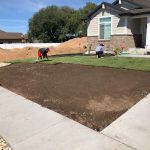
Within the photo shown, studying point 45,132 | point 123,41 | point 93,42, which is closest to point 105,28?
point 93,42

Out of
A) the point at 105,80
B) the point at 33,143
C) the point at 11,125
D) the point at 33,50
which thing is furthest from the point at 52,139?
the point at 33,50

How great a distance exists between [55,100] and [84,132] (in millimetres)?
2608

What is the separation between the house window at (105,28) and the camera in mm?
21347

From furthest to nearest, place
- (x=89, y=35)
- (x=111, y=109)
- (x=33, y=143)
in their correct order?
(x=89, y=35), (x=111, y=109), (x=33, y=143)

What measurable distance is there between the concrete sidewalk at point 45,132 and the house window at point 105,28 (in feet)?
51.9

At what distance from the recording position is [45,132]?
536cm

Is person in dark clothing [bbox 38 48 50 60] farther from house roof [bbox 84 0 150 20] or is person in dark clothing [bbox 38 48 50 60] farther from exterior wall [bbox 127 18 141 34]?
exterior wall [bbox 127 18 141 34]

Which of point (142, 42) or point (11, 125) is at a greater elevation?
point (142, 42)

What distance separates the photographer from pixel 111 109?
6473 mm


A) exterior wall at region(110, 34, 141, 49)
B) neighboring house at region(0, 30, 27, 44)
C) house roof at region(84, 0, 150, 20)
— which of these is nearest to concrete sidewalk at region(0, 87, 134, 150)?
exterior wall at region(110, 34, 141, 49)

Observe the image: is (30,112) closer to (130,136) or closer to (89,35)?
(130,136)

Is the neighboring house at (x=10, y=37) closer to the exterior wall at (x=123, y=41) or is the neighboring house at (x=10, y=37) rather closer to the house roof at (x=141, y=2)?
the house roof at (x=141, y=2)

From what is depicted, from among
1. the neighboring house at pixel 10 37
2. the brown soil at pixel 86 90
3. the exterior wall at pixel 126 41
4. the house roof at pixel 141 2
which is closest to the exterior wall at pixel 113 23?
the exterior wall at pixel 126 41

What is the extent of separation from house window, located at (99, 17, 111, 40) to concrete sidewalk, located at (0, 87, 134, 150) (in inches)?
623
